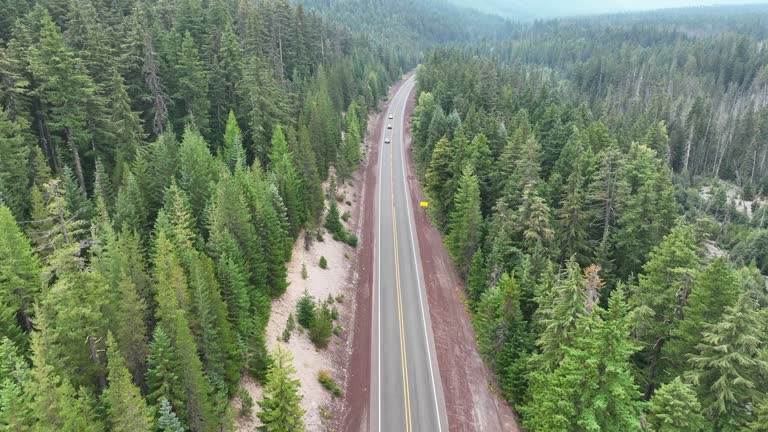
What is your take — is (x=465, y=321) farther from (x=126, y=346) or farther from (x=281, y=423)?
(x=126, y=346)

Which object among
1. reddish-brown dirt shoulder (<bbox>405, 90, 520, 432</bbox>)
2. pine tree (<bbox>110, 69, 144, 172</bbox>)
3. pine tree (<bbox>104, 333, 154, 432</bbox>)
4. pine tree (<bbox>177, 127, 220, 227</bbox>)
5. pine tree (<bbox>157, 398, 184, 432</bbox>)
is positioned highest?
pine tree (<bbox>110, 69, 144, 172</bbox>)

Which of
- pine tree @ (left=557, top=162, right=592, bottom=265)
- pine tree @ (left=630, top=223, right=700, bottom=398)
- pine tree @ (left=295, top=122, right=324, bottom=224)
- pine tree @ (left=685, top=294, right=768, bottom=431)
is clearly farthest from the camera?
pine tree @ (left=295, top=122, right=324, bottom=224)

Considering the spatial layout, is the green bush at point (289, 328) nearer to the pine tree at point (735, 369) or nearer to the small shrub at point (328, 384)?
the small shrub at point (328, 384)

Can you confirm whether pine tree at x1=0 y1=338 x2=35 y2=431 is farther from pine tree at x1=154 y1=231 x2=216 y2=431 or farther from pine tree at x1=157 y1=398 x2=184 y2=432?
pine tree at x1=154 y1=231 x2=216 y2=431

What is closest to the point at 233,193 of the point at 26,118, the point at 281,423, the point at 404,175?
the point at 281,423

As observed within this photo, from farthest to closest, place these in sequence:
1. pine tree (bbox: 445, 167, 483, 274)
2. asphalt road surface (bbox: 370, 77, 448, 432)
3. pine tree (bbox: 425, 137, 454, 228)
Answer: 1. pine tree (bbox: 425, 137, 454, 228)
2. pine tree (bbox: 445, 167, 483, 274)
3. asphalt road surface (bbox: 370, 77, 448, 432)

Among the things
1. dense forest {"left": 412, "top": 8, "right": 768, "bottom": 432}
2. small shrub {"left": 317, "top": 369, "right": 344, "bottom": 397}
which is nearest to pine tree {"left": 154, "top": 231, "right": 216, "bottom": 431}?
small shrub {"left": 317, "top": 369, "right": 344, "bottom": 397}

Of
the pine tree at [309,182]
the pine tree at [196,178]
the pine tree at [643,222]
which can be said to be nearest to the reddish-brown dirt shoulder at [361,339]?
the pine tree at [309,182]
